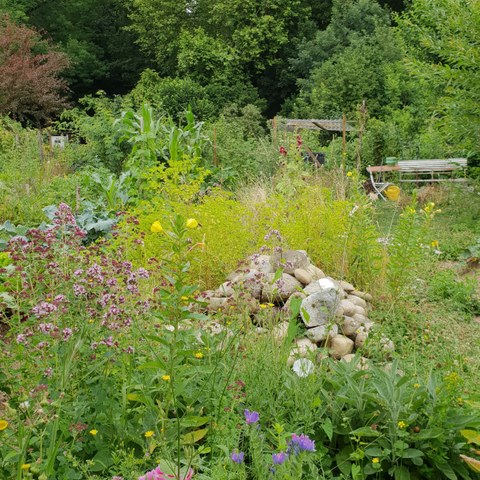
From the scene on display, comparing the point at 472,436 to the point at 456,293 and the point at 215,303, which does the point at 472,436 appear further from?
the point at 456,293

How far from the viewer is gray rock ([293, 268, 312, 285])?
427 cm

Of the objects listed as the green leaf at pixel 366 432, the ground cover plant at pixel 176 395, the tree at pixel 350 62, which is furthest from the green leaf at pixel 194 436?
the tree at pixel 350 62

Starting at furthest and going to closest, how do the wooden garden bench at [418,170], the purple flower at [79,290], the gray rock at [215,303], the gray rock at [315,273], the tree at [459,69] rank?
the wooden garden bench at [418,170] → the tree at [459,69] → the gray rock at [315,273] → the gray rock at [215,303] → the purple flower at [79,290]

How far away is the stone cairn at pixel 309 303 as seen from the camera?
3611 mm

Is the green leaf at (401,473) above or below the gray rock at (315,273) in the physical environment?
above

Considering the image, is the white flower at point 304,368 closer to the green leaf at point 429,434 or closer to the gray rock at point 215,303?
the green leaf at point 429,434

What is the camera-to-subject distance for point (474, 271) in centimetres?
631

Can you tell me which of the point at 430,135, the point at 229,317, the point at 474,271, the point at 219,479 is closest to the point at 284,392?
the point at 229,317

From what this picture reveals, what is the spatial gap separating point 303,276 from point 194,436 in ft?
6.96

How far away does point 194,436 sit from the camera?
229 centimetres

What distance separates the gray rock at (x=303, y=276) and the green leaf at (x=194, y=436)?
204 centimetres

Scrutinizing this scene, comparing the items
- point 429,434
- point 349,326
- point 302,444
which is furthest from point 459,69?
point 302,444

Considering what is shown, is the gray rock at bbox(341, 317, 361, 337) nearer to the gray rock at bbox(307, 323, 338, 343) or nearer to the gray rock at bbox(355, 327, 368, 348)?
the gray rock at bbox(355, 327, 368, 348)

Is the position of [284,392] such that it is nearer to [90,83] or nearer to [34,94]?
[34,94]
